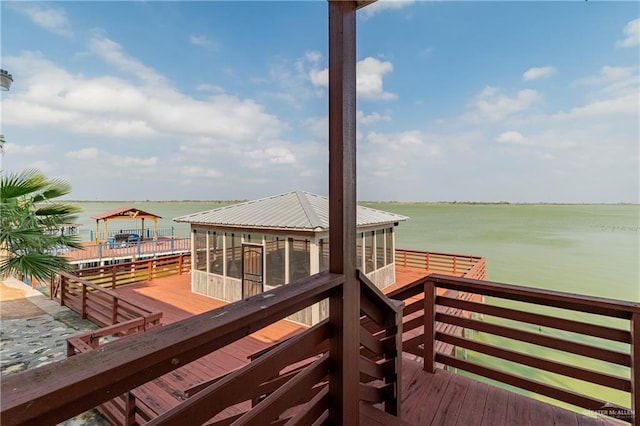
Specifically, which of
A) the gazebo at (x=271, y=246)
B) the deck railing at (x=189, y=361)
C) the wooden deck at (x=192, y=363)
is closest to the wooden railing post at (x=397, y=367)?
the deck railing at (x=189, y=361)

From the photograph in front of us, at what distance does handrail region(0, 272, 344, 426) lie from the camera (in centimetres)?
44

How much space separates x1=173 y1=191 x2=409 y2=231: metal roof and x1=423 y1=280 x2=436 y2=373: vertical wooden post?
3.15 meters

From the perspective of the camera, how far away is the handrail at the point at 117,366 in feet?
1.43

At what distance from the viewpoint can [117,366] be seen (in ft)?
1.73

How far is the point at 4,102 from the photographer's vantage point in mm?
3266

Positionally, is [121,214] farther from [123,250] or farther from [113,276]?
[113,276]

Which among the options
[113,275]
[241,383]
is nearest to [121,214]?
[113,275]

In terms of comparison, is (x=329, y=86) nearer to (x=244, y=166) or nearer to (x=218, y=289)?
(x=218, y=289)

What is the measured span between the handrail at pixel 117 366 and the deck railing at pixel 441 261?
9.75 m

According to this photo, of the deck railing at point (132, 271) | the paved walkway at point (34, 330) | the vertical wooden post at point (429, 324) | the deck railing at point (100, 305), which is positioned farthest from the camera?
the deck railing at point (132, 271)

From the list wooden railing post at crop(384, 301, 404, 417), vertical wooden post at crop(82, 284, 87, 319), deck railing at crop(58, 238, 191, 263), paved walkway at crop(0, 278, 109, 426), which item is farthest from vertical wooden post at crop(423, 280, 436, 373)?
deck railing at crop(58, 238, 191, 263)

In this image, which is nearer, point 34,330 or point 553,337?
point 553,337

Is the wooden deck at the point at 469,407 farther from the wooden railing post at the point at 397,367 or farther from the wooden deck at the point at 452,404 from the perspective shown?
the wooden railing post at the point at 397,367

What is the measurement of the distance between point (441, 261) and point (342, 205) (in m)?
9.73
